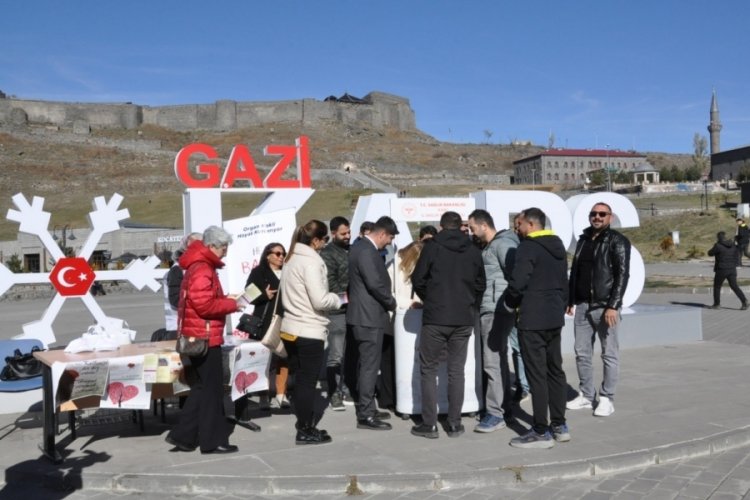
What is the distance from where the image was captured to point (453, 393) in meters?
6.34

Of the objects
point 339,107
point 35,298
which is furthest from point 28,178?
point 35,298

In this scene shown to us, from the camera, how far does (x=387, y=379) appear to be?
7.51 meters

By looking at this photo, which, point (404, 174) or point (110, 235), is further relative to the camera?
point (404, 174)

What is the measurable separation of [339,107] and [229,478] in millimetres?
118312

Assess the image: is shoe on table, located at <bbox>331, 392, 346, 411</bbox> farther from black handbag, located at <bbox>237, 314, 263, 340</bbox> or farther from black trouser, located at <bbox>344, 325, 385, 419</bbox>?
black handbag, located at <bbox>237, 314, 263, 340</bbox>

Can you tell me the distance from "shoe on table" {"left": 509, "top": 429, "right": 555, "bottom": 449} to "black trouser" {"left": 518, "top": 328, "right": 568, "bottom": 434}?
1.6 inches

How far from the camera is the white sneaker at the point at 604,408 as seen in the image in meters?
6.81

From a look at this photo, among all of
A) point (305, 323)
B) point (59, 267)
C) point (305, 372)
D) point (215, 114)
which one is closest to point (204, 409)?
point (305, 372)

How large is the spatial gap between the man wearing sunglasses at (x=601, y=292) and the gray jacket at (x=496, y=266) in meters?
0.63

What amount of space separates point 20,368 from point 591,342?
5.64 meters

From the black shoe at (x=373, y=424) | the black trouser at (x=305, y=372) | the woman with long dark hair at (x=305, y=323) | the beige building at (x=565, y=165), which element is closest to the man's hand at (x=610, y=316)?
the black shoe at (x=373, y=424)

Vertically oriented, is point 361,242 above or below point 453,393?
above

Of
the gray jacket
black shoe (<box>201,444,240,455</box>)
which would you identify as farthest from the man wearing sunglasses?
black shoe (<box>201,444,240,455</box>)

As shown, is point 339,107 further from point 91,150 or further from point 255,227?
point 255,227
